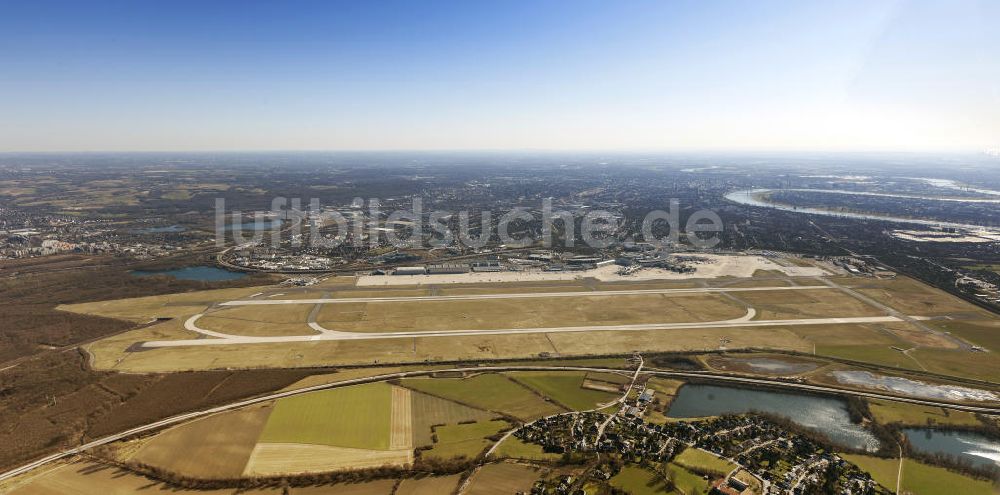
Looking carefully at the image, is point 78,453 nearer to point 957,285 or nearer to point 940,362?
point 940,362

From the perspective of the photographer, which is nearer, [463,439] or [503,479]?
[503,479]

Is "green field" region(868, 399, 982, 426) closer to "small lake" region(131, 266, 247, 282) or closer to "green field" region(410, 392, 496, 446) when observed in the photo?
"green field" region(410, 392, 496, 446)

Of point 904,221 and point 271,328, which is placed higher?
point 904,221

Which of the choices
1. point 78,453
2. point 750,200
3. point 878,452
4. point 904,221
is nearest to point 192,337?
point 78,453

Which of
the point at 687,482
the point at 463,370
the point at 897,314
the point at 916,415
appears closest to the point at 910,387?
the point at 916,415

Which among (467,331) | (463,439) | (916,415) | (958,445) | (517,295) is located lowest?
(958,445)

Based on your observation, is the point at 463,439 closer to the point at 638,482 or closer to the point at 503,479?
the point at 503,479

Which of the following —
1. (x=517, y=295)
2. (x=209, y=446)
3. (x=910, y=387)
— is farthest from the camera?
(x=517, y=295)

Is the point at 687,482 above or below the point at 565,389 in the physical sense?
below
